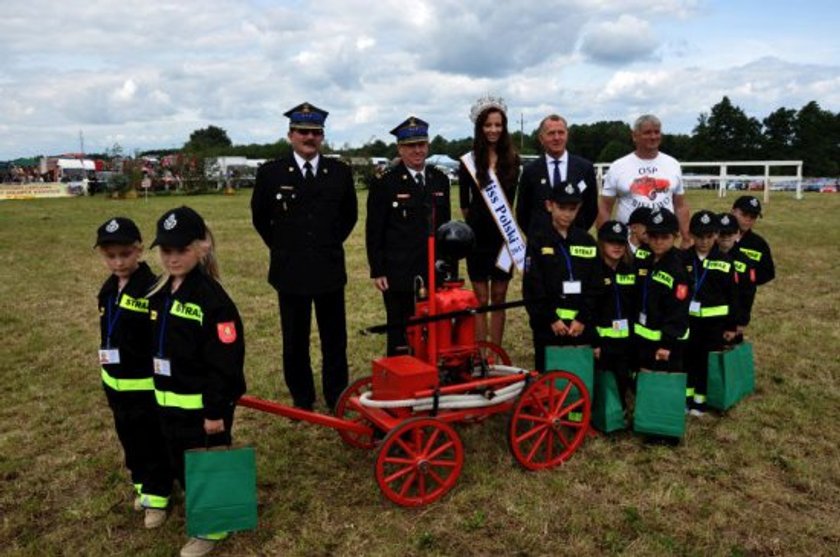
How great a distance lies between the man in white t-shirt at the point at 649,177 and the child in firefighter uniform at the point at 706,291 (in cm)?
28

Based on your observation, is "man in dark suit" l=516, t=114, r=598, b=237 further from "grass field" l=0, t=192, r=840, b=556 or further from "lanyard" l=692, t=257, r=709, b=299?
"grass field" l=0, t=192, r=840, b=556

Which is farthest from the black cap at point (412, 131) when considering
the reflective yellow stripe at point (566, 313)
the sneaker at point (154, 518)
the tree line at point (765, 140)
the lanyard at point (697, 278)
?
the tree line at point (765, 140)

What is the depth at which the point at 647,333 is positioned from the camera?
15.3 feet

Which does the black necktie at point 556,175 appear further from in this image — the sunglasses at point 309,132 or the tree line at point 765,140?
the tree line at point 765,140

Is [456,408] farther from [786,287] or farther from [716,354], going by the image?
[786,287]

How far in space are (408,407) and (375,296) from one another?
568 cm

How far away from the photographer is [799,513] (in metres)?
3.67

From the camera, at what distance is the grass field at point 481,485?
3.45 m

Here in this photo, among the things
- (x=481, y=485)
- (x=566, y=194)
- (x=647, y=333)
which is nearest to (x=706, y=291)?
(x=647, y=333)

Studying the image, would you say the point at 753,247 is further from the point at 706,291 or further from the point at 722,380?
the point at 722,380

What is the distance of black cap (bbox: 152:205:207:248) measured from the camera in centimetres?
329

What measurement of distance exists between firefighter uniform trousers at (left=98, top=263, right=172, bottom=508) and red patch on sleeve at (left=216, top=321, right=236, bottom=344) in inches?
18.8

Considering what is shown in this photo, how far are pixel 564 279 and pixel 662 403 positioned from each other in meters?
1.06

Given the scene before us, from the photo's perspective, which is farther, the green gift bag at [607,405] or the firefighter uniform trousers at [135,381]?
the green gift bag at [607,405]
